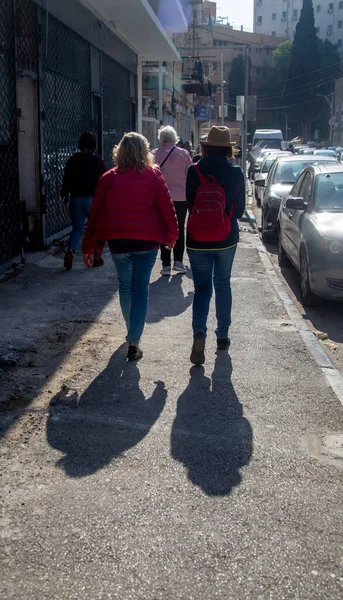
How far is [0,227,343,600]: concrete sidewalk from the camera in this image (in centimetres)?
312

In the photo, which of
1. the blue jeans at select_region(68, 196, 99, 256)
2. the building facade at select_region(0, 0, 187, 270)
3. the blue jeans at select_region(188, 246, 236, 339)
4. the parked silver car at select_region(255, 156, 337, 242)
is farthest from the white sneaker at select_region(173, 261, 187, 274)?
the parked silver car at select_region(255, 156, 337, 242)

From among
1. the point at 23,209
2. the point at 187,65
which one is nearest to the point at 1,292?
the point at 23,209

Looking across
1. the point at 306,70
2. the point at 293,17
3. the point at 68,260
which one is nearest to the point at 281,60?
the point at 306,70

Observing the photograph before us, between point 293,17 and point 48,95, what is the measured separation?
125 metres

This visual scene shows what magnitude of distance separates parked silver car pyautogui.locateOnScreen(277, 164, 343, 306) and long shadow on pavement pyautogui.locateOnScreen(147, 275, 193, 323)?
1424 millimetres

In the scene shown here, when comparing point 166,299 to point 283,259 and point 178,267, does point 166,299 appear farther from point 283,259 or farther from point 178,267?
point 283,259

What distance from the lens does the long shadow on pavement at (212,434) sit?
Answer: 407 cm

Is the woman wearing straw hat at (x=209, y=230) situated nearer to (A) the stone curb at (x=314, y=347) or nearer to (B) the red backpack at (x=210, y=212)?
(B) the red backpack at (x=210, y=212)

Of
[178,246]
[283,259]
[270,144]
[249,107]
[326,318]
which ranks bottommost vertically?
[326,318]

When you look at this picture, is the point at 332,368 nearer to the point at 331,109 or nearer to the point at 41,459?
the point at 41,459

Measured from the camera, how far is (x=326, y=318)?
8500mm

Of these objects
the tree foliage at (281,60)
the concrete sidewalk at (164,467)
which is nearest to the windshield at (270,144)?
the concrete sidewalk at (164,467)

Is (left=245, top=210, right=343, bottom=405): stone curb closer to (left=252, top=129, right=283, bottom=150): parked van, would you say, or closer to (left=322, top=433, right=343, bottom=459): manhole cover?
(left=322, top=433, right=343, bottom=459): manhole cover

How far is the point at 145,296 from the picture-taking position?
239 inches
